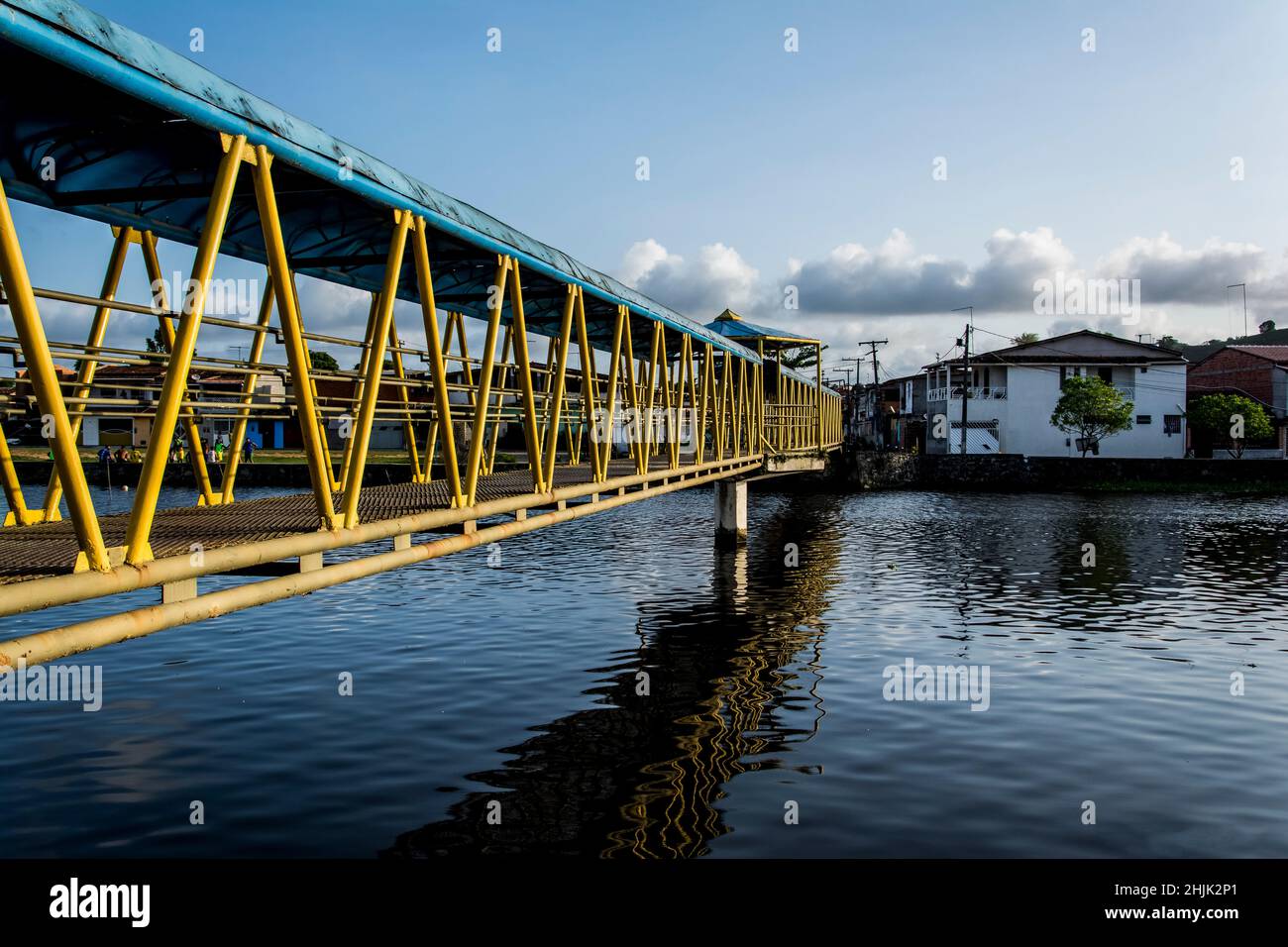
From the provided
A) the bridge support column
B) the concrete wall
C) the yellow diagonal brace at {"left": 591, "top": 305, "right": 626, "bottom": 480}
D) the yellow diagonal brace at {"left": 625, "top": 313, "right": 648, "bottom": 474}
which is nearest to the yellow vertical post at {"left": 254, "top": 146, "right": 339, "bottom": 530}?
the yellow diagonal brace at {"left": 591, "top": 305, "right": 626, "bottom": 480}

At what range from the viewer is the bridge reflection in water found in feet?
31.1

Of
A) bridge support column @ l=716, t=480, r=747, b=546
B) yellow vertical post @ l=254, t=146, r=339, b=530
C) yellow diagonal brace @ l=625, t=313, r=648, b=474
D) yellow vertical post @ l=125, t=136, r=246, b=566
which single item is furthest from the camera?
bridge support column @ l=716, t=480, r=747, b=546

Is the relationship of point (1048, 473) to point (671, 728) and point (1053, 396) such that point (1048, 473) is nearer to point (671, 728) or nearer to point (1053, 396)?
point (1053, 396)

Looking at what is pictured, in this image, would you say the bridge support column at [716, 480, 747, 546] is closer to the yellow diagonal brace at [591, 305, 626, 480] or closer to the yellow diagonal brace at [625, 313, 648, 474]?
the yellow diagonal brace at [625, 313, 648, 474]

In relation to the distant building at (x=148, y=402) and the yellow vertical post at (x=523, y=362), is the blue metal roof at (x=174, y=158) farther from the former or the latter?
the distant building at (x=148, y=402)

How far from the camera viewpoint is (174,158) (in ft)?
29.5

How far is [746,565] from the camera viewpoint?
30.6 meters

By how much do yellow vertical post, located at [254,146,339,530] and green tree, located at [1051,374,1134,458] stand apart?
68303 millimetres

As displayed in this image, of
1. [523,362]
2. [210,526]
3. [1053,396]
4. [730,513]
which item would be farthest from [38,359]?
[1053,396]

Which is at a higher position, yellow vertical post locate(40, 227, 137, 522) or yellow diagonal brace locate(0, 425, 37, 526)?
yellow vertical post locate(40, 227, 137, 522)

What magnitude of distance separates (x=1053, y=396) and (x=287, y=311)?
7409 cm

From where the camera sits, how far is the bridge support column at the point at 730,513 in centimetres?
3475
